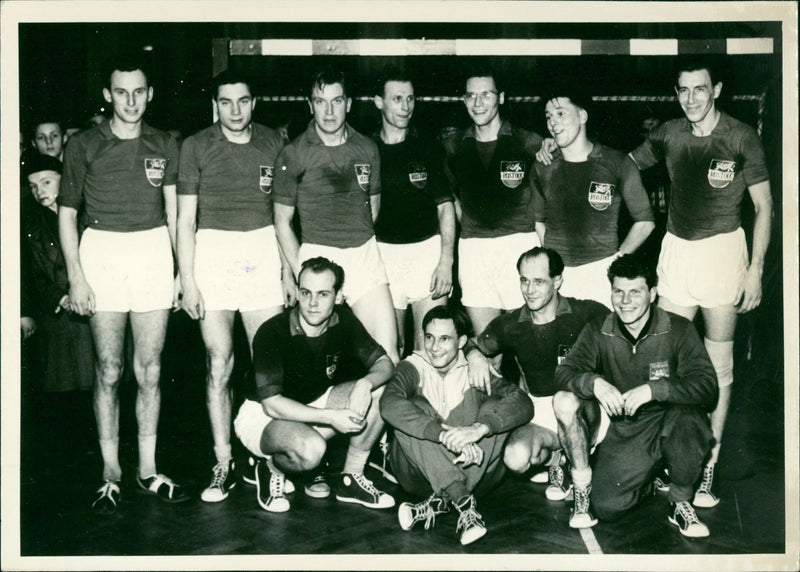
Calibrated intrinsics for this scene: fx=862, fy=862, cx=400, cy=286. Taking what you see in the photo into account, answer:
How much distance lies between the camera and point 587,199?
12.8 feet

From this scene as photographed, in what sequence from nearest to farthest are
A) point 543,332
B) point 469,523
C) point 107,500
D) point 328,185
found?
point 469,523, point 107,500, point 543,332, point 328,185

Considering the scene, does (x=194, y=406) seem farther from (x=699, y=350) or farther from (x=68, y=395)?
(x=699, y=350)

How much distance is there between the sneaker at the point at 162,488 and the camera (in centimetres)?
375

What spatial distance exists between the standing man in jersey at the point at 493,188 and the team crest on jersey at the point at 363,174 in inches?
14.8

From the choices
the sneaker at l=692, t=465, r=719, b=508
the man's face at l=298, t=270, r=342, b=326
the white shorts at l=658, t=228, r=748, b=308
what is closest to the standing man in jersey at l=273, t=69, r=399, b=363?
the man's face at l=298, t=270, r=342, b=326

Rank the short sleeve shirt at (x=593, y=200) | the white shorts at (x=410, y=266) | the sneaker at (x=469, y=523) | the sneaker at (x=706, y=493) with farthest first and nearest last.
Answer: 1. the white shorts at (x=410, y=266)
2. the short sleeve shirt at (x=593, y=200)
3. the sneaker at (x=706, y=493)
4. the sneaker at (x=469, y=523)

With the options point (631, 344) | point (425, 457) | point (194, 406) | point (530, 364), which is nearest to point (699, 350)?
point (631, 344)

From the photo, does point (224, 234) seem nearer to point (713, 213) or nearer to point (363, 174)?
point (363, 174)

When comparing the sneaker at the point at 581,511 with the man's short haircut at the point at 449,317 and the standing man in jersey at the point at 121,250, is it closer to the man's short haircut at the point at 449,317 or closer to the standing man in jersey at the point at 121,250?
the man's short haircut at the point at 449,317

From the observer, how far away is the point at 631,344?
3.64 meters

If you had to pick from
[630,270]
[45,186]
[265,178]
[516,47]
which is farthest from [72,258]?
[630,270]

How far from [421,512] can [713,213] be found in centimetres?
185

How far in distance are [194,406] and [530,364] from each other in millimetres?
→ 1559

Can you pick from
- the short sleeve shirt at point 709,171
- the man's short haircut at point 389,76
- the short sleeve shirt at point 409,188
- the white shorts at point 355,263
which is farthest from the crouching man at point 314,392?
the short sleeve shirt at point 709,171
